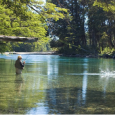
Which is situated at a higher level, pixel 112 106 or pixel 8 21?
pixel 8 21

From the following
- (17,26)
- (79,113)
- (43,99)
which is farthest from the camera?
(17,26)

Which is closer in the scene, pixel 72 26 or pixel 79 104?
pixel 79 104

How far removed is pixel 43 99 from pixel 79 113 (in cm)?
244

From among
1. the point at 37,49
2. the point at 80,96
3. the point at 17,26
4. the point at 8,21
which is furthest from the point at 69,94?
the point at 37,49

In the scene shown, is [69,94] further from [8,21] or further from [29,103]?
[8,21]

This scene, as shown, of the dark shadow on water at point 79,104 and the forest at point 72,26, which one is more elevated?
the forest at point 72,26

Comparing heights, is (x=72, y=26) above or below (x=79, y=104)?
A: above

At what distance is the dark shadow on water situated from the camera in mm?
8070

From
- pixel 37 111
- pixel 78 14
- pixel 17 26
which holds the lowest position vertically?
pixel 37 111

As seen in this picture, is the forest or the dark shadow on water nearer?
the dark shadow on water

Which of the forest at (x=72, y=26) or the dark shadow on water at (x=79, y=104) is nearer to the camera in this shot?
the dark shadow on water at (x=79, y=104)

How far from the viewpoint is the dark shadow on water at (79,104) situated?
26.5 ft

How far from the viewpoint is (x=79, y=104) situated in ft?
29.9

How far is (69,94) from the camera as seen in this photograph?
11.2 meters
